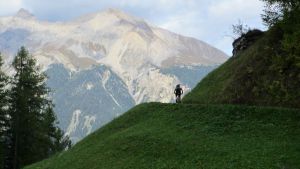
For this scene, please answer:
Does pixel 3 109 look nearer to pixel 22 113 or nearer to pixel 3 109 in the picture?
pixel 3 109

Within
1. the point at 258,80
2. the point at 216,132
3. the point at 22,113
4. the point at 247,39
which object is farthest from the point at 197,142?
the point at 22,113

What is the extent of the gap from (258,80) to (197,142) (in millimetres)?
14436

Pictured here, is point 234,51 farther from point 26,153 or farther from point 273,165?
point 273,165

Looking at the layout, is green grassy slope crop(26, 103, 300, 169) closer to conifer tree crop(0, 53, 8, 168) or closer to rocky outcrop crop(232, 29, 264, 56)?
rocky outcrop crop(232, 29, 264, 56)

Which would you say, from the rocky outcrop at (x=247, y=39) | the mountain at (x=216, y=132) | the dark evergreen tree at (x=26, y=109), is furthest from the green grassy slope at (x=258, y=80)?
the dark evergreen tree at (x=26, y=109)

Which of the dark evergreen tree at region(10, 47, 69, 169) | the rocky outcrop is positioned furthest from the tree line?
the rocky outcrop

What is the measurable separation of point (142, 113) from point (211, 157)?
14.0 m

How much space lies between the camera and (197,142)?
3278cm

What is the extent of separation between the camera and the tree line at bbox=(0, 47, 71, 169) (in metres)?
57.9

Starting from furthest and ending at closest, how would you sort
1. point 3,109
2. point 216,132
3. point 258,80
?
point 3,109, point 258,80, point 216,132

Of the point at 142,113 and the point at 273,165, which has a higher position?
the point at 142,113

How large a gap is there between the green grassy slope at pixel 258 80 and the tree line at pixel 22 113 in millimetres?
19188

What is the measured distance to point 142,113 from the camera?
43.0 metres

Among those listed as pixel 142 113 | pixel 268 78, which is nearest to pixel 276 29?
pixel 268 78
